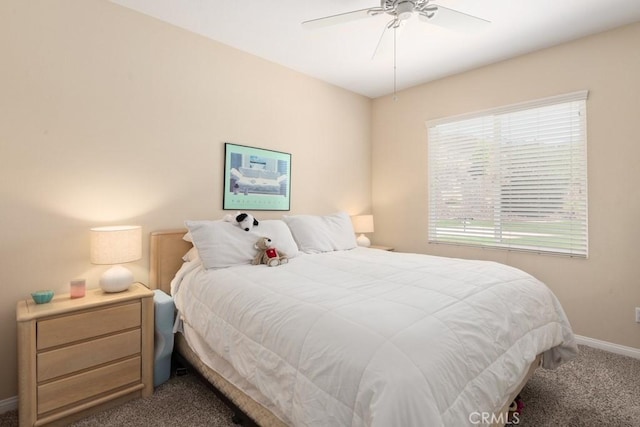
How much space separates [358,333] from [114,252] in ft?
5.43

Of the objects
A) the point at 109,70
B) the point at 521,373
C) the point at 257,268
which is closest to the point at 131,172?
the point at 109,70

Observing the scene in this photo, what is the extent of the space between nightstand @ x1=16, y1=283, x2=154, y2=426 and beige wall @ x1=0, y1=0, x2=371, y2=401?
37cm

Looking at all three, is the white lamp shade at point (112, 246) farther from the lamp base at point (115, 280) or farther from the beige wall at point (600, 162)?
the beige wall at point (600, 162)

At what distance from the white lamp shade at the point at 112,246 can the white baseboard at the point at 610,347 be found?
144 inches

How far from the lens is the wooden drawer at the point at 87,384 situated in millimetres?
1634

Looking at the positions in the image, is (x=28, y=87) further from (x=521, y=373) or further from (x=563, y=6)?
(x=563, y=6)

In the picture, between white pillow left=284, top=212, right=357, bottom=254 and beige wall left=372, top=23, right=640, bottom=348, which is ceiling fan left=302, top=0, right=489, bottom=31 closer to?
beige wall left=372, top=23, right=640, bottom=348

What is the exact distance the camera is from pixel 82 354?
174 cm

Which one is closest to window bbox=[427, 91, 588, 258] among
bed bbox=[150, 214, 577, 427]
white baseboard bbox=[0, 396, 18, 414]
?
bed bbox=[150, 214, 577, 427]

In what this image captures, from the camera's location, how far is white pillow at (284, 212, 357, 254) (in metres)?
2.90

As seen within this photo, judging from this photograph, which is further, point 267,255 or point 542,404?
point 267,255

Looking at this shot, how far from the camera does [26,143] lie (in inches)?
76.0

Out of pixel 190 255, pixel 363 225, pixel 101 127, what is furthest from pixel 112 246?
pixel 363 225

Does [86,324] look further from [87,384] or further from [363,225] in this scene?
[363,225]
